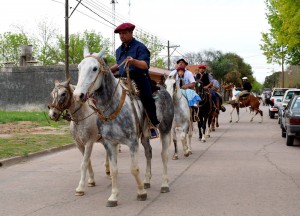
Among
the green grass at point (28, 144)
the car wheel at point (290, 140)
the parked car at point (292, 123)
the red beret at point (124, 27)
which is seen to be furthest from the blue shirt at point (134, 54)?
the car wheel at point (290, 140)

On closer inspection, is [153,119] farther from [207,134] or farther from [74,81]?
[74,81]

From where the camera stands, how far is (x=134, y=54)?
7070 mm

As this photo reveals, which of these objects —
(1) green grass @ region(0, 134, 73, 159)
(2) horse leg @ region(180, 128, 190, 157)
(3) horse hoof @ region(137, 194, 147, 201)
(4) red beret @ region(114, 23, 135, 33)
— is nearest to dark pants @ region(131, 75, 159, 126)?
(4) red beret @ region(114, 23, 135, 33)

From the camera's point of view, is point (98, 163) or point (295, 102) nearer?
point (98, 163)

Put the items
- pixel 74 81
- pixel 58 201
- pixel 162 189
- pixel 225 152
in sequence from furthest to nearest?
1. pixel 74 81
2. pixel 225 152
3. pixel 162 189
4. pixel 58 201

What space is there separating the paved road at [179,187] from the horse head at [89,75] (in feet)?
5.49

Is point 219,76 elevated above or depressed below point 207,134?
above

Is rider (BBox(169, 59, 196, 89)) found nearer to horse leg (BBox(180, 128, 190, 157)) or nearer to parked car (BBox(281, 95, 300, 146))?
horse leg (BBox(180, 128, 190, 157))

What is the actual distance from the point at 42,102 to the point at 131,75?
1131 inches

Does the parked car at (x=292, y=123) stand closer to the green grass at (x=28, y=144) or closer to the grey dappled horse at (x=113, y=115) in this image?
the green grass at (x=28, y=144)

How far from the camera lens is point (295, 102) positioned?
15.5 m

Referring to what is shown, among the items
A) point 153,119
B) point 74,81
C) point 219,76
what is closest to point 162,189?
point 153,119

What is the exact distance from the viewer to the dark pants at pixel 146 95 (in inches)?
283

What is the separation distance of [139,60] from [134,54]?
21cm
